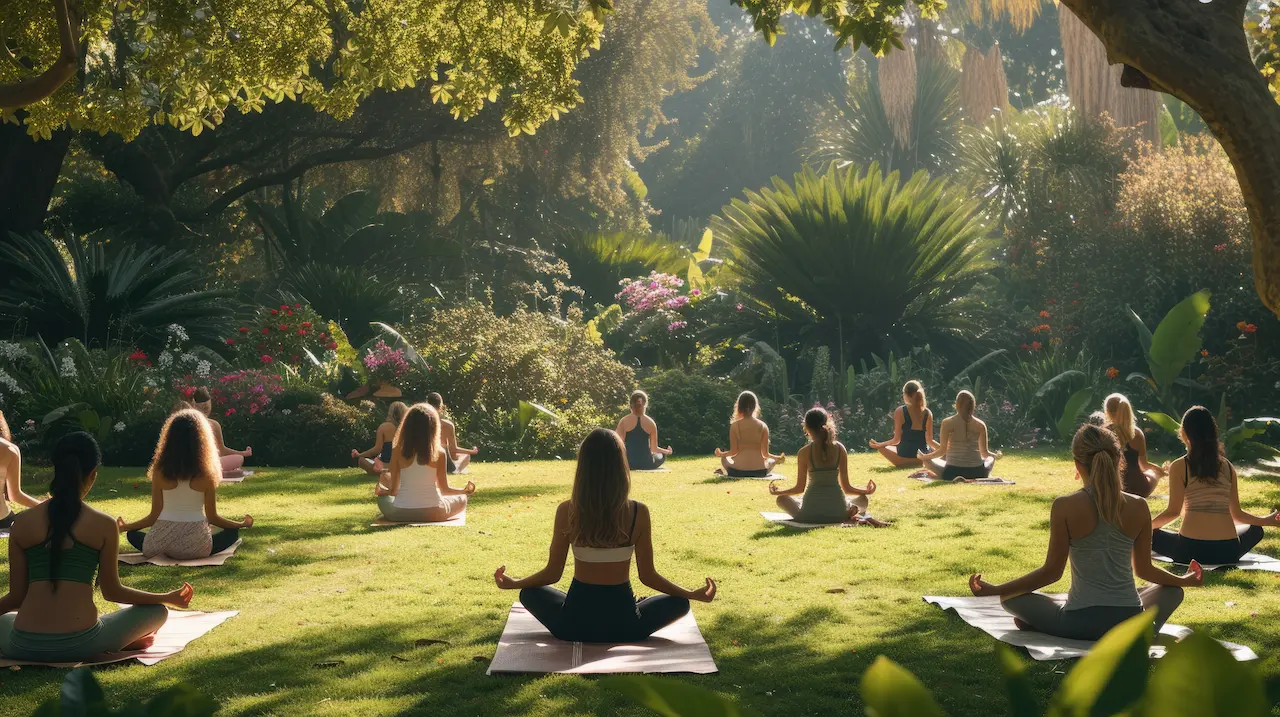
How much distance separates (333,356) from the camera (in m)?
21.9

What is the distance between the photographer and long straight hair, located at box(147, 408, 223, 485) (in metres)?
8.95

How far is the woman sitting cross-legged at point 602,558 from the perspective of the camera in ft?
21.8

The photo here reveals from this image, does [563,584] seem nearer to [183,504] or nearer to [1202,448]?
[183,504]

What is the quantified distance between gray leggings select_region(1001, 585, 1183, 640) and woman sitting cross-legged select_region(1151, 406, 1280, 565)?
6.15 ft

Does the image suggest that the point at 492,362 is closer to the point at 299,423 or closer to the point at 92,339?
the point at 299,423

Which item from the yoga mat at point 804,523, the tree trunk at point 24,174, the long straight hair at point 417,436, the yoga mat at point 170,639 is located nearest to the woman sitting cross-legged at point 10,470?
the long straight hair at point 417,436

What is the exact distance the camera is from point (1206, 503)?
8.68 metres

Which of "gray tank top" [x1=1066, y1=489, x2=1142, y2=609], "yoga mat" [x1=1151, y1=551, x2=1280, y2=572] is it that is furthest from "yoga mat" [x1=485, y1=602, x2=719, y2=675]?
"yoga mat" [x1=1151, y1=551, x2=1280, y2=572]

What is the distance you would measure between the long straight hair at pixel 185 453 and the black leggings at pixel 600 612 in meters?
3.37

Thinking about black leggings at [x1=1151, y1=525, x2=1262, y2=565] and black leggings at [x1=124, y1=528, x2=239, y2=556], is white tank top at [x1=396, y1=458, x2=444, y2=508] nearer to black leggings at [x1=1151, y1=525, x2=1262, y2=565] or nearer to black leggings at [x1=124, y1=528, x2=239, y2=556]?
black leggings at [x1=124, y1=528, x2=239, y2=556]

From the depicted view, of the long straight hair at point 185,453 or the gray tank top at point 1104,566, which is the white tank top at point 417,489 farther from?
the gray tank top at point 1104,566

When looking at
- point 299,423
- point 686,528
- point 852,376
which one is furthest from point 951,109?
point 686,528

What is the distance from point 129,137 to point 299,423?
6.42 meters

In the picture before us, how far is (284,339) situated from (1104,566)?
17.6 m
